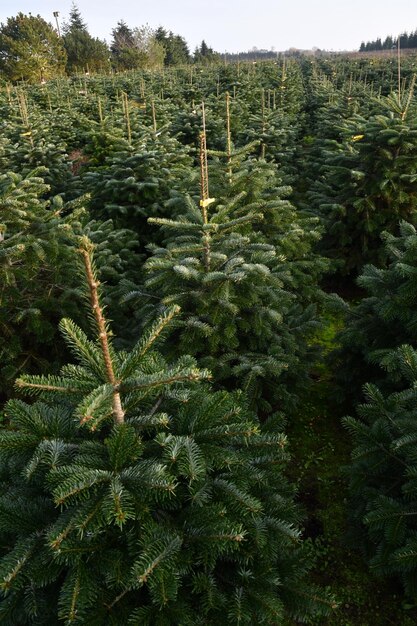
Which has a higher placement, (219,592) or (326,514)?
(219,592)

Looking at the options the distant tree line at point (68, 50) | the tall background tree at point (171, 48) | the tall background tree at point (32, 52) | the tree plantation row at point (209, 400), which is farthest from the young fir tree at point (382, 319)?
the tall background tree at point (171, 48)

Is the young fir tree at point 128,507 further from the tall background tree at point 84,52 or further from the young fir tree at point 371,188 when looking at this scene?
the tall background tree at point 84,52

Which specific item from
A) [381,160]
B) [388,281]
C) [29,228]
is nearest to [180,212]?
[29,228]

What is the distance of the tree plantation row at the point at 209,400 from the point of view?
218 centimetres

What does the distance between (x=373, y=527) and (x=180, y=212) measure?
5204 mm

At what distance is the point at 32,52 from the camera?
36.6 meters

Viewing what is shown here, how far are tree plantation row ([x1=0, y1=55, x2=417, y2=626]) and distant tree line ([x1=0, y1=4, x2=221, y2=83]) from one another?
27124 millimetres

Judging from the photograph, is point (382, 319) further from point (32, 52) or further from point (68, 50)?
point (68, 50)

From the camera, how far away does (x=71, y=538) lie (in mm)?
2074

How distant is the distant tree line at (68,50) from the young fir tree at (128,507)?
3124 cm

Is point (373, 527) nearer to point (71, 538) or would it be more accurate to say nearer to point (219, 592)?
point (219, 592)

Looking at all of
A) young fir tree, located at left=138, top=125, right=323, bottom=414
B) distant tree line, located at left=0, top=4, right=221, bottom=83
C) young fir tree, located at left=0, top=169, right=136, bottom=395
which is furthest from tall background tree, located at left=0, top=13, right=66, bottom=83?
young fir tree, located at left=138, top=125, right=323, bottom=414

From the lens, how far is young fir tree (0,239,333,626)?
2059 mm

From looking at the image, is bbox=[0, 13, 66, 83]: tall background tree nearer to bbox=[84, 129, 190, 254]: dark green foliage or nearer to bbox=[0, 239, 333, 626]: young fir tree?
bbox=[84, 129, 190, 254]: dark green foliage
